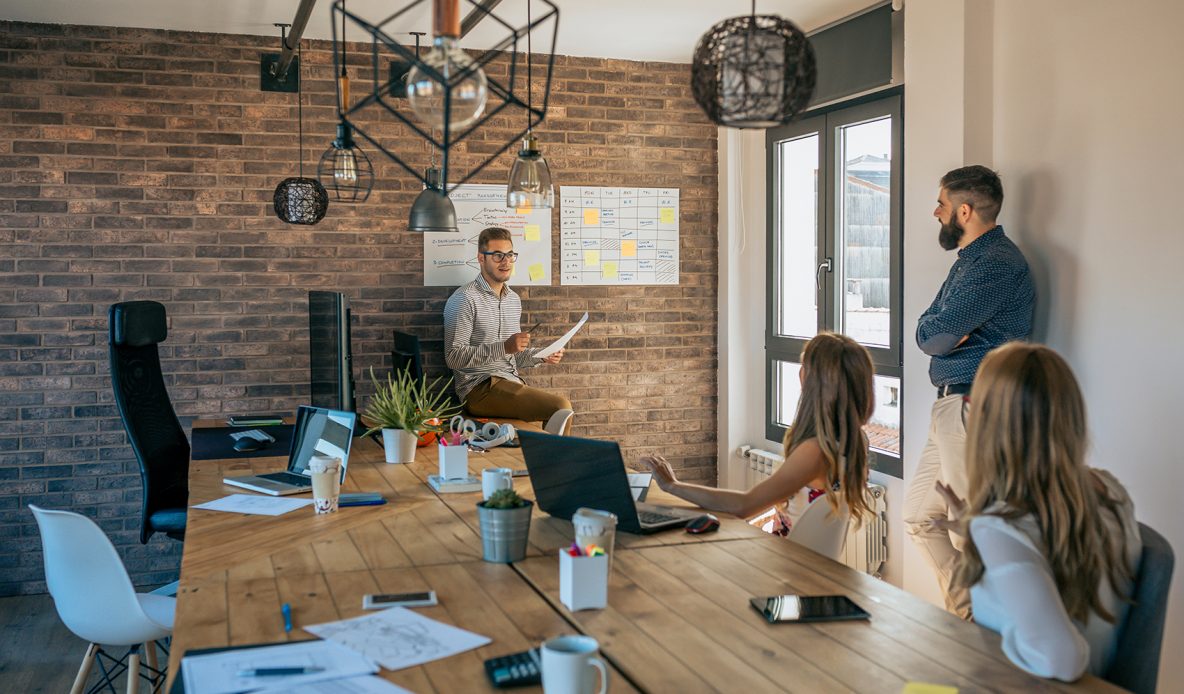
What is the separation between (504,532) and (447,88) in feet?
3.67

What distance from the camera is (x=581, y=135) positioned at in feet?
20.1

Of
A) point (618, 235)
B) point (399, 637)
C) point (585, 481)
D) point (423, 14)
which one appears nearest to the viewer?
point (399, 637)

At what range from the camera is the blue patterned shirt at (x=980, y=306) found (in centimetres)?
381

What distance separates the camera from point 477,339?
5.61 meters

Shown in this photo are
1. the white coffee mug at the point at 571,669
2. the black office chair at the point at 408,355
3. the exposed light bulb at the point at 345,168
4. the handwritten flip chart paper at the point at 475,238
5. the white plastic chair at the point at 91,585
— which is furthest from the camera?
the handwritten flip chart paper at the point at 475,238

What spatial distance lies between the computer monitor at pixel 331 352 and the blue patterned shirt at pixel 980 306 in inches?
88.0

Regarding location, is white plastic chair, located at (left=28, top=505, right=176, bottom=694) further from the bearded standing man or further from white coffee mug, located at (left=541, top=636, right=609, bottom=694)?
the bearded standing man

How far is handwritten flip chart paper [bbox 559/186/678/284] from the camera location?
6152mm

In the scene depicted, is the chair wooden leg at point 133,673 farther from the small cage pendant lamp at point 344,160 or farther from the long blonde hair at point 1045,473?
the long blonde hair at point 1045,473

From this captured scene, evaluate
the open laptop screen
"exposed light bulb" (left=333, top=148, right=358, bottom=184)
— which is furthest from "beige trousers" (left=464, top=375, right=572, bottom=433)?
the open laptop screen

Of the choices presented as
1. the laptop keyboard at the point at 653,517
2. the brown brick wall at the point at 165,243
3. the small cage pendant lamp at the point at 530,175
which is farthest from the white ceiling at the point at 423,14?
the laptop keyboard at the point at 653,517

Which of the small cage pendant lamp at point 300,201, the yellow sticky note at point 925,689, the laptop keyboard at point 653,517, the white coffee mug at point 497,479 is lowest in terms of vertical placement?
the yellow sticky note at point 925,689

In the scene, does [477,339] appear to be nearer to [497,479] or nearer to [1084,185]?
[497,479]

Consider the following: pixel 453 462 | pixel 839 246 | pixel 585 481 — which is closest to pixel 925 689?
pixel 585 481
